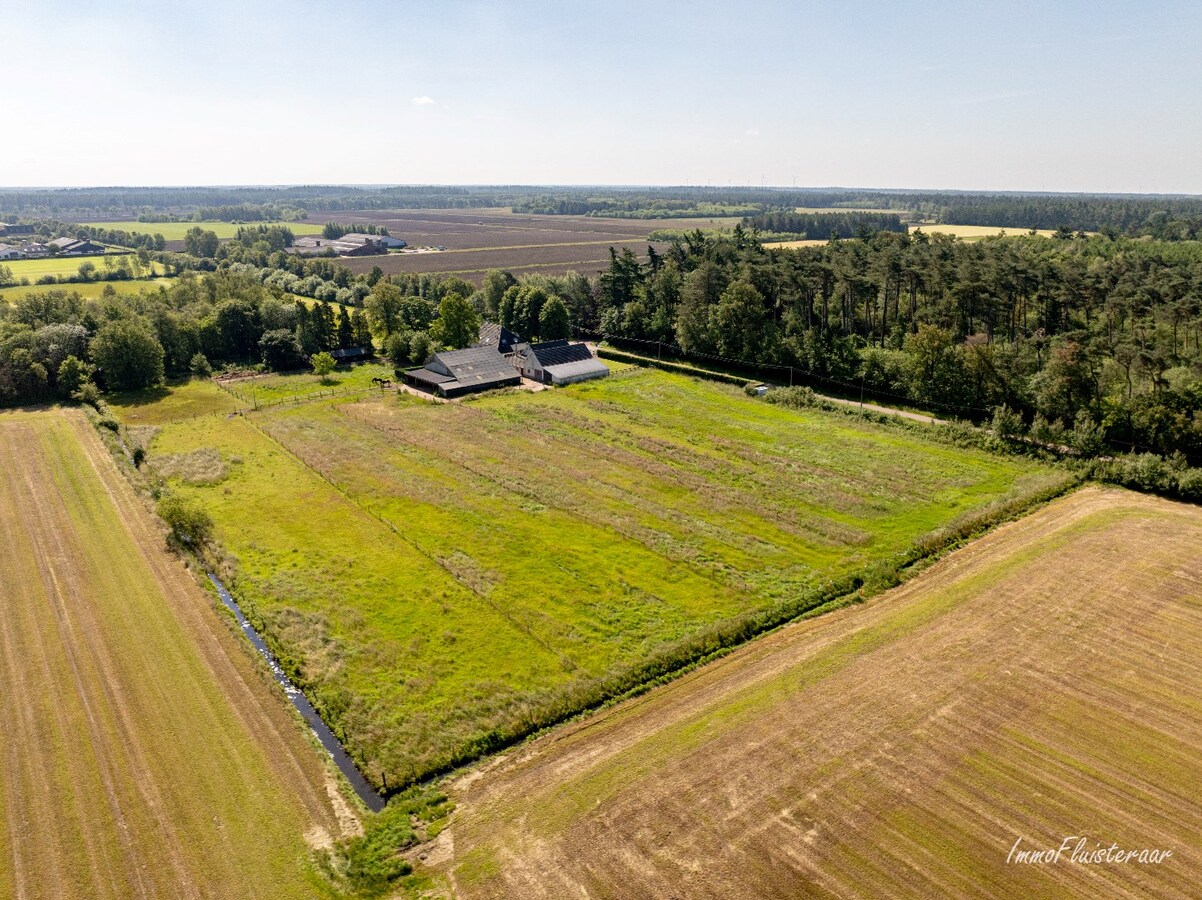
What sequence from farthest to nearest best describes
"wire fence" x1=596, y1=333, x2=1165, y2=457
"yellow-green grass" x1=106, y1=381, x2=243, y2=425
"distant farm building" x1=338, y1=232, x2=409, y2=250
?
"distant farm building" x1=338, y1=232, x2=409, y2=250 < "yellow-green grass" x1=106, y1=381, x2=243, y2=425 < "wire fence" x1=596, y1=333, x2=1165, y2=457

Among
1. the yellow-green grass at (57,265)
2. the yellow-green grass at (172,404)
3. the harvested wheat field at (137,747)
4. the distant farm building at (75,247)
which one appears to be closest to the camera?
the harvested wheat field at (137,747)

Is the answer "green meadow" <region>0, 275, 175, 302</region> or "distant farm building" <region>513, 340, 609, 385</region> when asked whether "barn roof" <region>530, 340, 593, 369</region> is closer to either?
"distant farm building" <region>513, 340, 609, 385</region>

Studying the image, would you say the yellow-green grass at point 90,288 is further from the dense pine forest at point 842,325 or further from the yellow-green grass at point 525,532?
the yellow-green grass at point 525,532

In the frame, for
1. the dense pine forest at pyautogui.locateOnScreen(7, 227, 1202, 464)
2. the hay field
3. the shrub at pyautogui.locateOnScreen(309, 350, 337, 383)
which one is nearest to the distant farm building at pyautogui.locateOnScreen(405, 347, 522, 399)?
the dense pine forest at pyautogui.locateOnScreen(7, 227, 1202, 464)

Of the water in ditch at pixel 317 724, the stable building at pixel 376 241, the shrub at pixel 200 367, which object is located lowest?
the water in ditch at pixel 317 724

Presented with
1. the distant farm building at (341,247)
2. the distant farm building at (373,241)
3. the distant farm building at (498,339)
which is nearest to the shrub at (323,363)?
the distant farm building at (498,339)

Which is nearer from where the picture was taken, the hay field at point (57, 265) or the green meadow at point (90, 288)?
the green meadow at point (90, 288)
